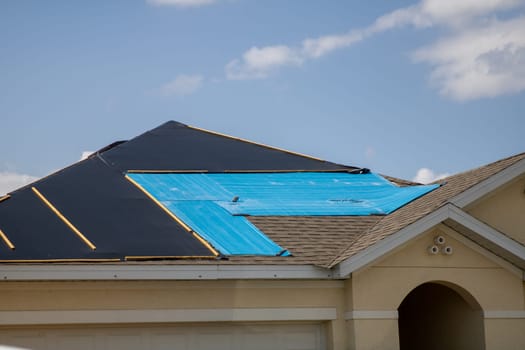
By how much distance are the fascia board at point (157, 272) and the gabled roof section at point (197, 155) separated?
17.3 ft

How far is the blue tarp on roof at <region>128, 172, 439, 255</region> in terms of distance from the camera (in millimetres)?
16828

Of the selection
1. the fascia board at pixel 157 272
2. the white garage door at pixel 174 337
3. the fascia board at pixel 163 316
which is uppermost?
the fascia board at pixel 157 272

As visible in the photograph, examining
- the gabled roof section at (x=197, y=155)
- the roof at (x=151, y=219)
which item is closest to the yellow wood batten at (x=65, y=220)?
the roof at (x=151, y=219)

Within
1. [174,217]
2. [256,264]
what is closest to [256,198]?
[174,217]

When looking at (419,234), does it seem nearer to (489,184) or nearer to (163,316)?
(489,184)

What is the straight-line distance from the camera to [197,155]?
2128 centimetres

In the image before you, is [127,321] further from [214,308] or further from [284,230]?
[284,230]

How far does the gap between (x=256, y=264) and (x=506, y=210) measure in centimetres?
537

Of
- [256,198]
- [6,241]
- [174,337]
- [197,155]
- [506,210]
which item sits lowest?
[174,337]

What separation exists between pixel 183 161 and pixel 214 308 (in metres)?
6.01

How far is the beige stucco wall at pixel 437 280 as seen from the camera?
15.9 metres

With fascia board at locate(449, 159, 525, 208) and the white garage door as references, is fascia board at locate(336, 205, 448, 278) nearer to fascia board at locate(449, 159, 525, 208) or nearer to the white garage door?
fascia board at locate(449, 159, 525, 208)

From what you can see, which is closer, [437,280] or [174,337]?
[174,337]

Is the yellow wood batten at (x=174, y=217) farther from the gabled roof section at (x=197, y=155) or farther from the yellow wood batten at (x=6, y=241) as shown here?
the yellow wood batten at (x=6, y=241)
